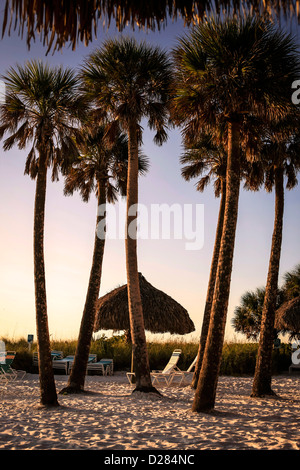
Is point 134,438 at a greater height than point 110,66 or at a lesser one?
lesser

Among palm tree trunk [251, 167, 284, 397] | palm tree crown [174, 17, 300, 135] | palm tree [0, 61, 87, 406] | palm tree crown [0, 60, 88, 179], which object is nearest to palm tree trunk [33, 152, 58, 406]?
palm tree [0, 61, 87, 406]

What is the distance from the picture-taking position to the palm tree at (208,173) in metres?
15.0

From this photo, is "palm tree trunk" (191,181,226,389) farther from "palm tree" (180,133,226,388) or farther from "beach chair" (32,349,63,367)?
"beach chair" (32,349,63,367)

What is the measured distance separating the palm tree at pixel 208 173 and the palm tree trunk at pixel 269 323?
1936 millimetres

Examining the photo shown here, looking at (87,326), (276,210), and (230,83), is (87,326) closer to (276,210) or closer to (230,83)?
(276,210)

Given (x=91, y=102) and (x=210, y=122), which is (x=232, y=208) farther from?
(x=91, y=102)

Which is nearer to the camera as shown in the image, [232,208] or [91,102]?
[232,208]

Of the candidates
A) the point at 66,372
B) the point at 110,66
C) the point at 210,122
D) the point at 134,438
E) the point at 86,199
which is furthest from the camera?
the point at 66,372

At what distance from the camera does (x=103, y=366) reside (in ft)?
64.4

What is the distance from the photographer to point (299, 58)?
36.4ft

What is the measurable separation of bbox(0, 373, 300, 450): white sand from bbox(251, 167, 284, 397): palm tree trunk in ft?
1.62

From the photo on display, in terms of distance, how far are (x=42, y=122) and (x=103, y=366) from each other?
10.7m
